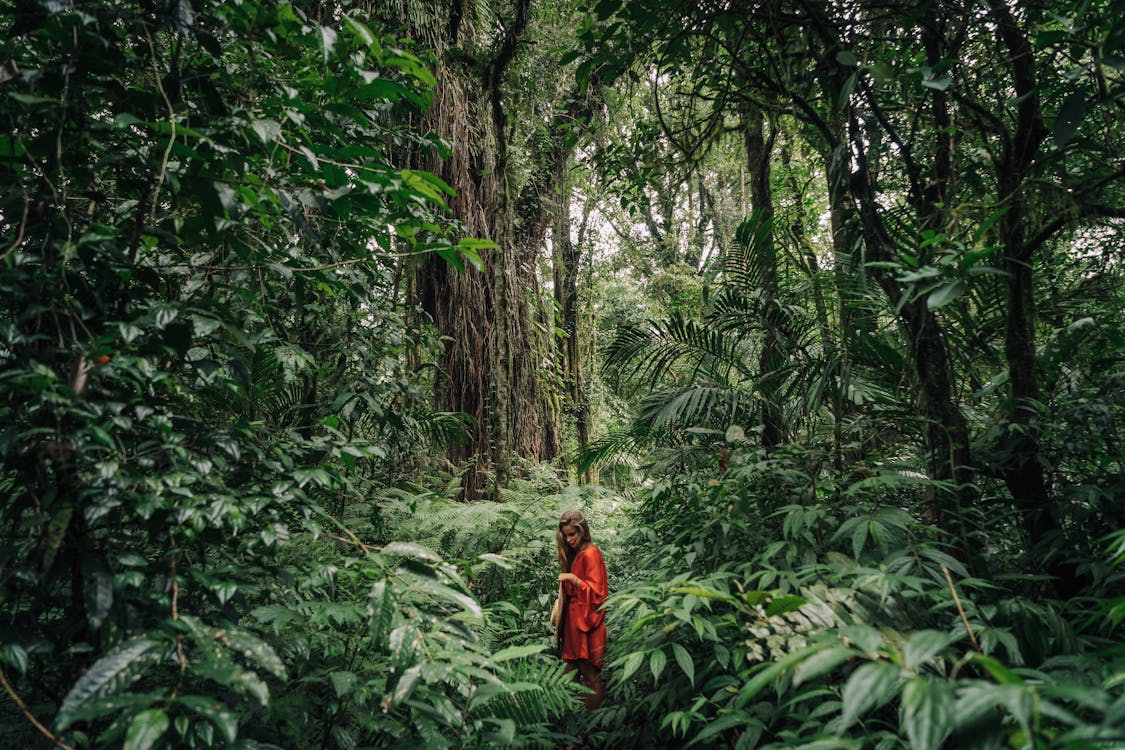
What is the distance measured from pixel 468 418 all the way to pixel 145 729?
394 centimetres

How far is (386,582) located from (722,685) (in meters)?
1.39

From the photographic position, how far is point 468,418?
191 inches

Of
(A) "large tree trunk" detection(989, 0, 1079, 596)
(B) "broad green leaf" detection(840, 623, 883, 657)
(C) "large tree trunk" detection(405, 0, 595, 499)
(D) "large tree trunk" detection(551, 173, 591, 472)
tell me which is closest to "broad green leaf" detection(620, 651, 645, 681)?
(B) "broad green leaf" detection(840, 623, 883, 657)

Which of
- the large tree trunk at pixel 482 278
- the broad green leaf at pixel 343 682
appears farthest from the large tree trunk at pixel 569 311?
the broad green leaf at pixel 343 682

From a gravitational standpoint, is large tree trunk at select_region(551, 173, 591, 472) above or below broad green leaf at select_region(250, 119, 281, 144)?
above

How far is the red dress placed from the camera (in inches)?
130

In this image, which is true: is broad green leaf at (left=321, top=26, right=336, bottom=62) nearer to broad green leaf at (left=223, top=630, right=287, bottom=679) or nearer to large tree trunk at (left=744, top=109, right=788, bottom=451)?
broad green leaf at (left=223, top=630, right=287, bottom=679)

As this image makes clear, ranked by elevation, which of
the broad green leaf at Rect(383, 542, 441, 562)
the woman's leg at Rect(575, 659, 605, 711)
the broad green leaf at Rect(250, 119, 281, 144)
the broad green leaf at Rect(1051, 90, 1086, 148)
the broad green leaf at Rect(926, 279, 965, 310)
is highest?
the broad green leaf at Rect(1051, 90, 1086, 148)

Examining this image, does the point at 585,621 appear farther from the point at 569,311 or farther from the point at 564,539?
the point at 569,311

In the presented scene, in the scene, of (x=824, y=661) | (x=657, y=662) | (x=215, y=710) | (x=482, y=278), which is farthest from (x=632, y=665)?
(x=482, y=278)

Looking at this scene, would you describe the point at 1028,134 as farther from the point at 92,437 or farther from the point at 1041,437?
the point at 92,437

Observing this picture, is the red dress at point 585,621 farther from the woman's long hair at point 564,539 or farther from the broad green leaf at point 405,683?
the broad green leaf at point 405,683

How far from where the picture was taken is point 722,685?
2021mm

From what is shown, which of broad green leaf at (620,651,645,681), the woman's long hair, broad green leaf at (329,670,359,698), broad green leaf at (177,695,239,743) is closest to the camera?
broad green leaf at (177,695,239,743)
